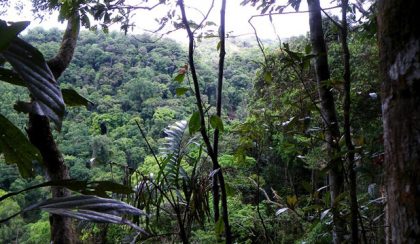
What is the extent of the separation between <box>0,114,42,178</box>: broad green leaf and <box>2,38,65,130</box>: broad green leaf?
0.35ft

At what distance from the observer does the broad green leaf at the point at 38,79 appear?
0.31m

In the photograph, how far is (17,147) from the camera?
460 millimetres

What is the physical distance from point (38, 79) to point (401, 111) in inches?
18.8

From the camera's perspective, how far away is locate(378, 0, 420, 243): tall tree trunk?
51 cm

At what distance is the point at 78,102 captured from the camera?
49 cm

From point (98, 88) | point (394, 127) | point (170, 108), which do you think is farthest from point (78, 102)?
point (98, 88)

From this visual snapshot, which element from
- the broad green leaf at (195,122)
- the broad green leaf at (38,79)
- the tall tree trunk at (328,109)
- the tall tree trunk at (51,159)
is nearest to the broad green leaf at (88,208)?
the broad green leaf at (38,79)

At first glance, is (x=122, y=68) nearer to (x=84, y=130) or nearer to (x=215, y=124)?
(x=84, y=130)

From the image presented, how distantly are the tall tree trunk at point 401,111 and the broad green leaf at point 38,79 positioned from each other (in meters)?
0.45

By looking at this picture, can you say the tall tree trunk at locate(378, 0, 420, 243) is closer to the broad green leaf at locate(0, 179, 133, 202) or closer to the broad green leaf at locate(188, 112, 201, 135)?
the broad green leaf at locate(0, 179, 133, 202)

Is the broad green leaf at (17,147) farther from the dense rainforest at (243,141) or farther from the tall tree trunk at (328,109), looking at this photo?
the tall tree trunk at (328,109)

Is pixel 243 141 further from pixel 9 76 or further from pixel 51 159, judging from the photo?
pixel 51 159

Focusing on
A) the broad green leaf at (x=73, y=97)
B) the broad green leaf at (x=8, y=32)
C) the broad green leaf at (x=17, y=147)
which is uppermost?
the broad green leaf at (x=8, y=32)

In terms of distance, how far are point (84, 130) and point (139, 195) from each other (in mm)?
19797
